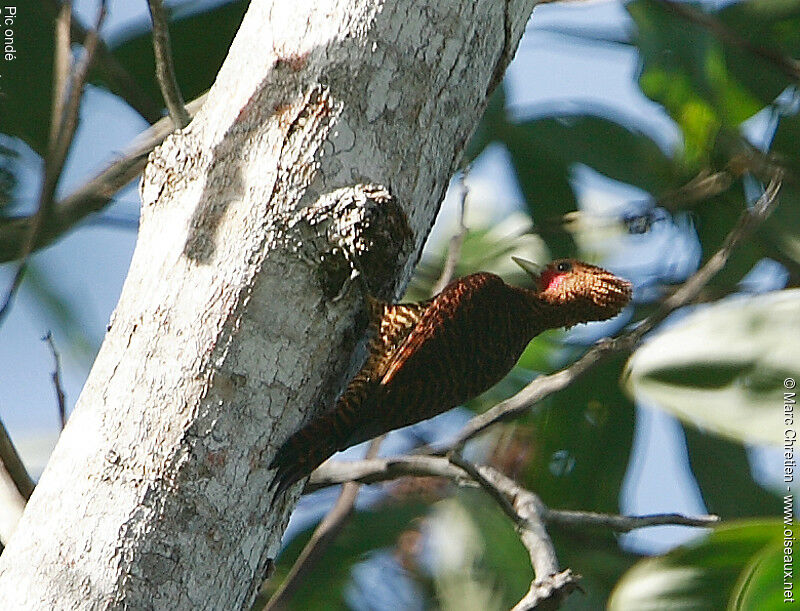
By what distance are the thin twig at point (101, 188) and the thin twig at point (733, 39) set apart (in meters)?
1.80

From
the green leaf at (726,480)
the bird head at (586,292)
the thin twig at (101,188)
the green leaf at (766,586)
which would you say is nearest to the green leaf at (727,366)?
the green leaf at (726,480)

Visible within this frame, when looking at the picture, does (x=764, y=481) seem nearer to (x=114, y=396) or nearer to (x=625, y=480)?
(x=625, y=480)

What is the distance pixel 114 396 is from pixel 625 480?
235cm

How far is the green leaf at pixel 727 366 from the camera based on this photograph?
3.28 metres

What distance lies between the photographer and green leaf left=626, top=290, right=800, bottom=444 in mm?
3283

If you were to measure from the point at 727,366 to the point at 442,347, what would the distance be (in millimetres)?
1378

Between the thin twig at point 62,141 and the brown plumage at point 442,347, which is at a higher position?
the thin twig at point 62,141

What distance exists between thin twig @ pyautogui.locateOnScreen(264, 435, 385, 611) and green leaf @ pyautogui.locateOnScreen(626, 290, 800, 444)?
103 centimetres

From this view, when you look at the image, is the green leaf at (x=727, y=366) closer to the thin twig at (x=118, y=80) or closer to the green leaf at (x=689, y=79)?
the green leaf at (x=689, y=79)

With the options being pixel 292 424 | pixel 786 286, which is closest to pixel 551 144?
pixel 786 286

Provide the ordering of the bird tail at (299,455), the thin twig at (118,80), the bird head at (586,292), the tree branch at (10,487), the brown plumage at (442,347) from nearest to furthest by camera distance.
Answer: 1. the bird tail at (299,455)
2. the brown plumage at (442,347)
3. the tree branch at (10,487)
4. the thin twig at (118,80)
5. the bird head at (586,292)

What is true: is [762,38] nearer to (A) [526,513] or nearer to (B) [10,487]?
(A) [526,513]

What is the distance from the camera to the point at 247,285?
167 centimetres

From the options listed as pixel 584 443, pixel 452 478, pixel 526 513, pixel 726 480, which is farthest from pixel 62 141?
pixel 726 480
